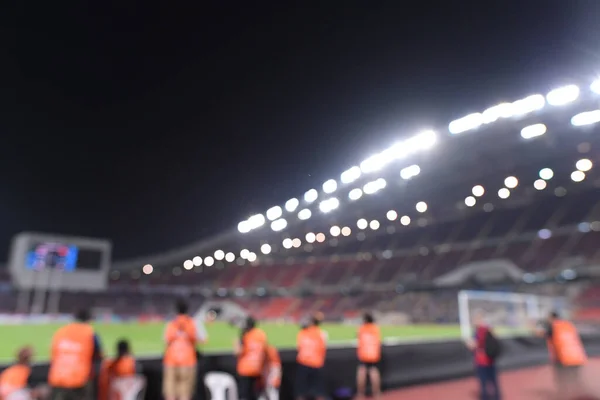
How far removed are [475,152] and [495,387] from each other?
2980 centimetres

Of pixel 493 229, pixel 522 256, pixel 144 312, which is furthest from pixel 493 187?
pixel 144 312

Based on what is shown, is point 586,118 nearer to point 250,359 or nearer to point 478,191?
point 478,191

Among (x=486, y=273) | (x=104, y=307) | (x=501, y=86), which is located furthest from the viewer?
(x=486, y=273)

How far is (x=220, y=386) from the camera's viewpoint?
22.8 ft

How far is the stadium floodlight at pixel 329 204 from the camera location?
126ft

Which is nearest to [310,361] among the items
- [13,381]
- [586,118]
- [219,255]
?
[13,381]

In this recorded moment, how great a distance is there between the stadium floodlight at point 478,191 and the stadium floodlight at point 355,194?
9701mm

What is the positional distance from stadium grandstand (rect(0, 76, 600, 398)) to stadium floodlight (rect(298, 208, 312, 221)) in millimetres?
228

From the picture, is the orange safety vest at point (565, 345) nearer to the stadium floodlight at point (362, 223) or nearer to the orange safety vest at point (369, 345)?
the orange safety vest at point (369, 345)

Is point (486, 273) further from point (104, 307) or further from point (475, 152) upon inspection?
point (104, 307)

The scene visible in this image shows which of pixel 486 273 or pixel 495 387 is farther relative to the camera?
pixel 486 273

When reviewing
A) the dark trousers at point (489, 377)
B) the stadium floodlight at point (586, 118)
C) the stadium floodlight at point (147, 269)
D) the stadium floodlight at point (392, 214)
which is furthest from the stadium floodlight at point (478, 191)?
the stadium floodlight at point (147, 269)

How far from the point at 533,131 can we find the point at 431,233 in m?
13.6

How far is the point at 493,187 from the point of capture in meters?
37.2
